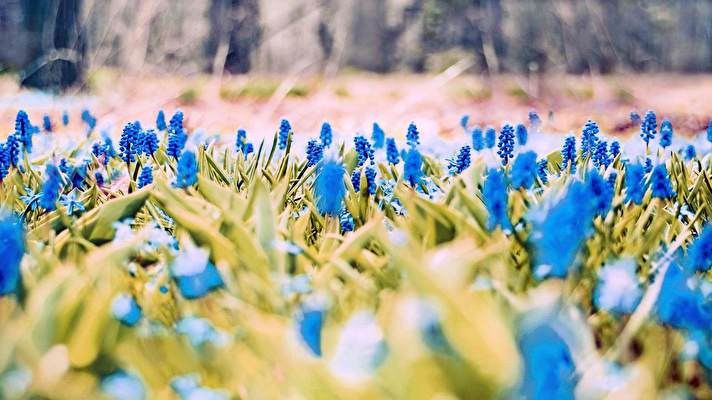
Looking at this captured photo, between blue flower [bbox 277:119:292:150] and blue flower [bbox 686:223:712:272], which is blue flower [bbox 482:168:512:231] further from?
blue flower [bbox 277:119:292:150]

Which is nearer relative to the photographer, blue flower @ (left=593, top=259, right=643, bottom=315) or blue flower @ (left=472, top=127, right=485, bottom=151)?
blue flower @ (left=593, top=259, right=643, bottom=315)

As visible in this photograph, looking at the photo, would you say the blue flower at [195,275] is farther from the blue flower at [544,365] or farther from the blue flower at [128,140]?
the blue flower at [128,140]

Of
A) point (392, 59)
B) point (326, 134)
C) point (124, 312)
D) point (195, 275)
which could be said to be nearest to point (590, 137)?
point (326, 134)

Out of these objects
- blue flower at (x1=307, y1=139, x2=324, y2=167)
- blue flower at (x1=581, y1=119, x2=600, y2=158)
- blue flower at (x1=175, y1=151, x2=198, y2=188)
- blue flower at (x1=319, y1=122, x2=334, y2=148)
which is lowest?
blue flower at (x1=307, y1=139, x2=324, y2=167)

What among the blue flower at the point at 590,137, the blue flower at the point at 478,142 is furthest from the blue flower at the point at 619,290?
the blue flower at the point at 478,142

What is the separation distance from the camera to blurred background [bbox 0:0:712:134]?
15.7 feet

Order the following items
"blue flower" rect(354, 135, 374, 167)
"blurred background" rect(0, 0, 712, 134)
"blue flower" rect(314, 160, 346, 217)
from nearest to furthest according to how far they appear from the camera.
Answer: "blue flower" rect(314, 160, 346, 217) < "blue flower" rect(354, 135, 374, 167) < "blurred background" rect(0, 0, 712, 134)

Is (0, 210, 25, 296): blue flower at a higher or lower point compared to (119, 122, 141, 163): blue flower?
higher

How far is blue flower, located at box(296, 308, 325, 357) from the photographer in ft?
3.63

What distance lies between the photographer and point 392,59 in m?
6.33

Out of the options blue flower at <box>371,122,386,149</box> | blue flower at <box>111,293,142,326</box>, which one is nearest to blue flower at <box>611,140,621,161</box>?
blue flower at <box>371,122,386,149</box>

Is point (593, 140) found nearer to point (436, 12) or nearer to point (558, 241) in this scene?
point (558, 241)

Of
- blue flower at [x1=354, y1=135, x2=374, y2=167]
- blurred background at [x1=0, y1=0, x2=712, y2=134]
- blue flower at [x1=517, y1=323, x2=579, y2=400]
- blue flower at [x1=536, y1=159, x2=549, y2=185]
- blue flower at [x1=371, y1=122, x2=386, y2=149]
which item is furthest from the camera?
blurred background at [x1=0, y1=0, x2=712, y2=134]

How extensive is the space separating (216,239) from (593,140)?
4.57 ft
